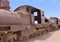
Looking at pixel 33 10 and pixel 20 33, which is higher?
pixel 33 10

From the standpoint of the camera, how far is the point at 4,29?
5.75 m

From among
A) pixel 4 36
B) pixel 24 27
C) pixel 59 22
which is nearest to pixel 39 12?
pixel 24 27

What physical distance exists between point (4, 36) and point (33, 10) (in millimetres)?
5589

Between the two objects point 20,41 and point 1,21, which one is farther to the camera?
point 20,41

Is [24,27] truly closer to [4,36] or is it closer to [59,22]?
[4,36]

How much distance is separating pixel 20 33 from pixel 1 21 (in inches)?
71.8

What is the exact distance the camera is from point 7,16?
19.9ft

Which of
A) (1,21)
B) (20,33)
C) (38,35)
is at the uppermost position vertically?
(1,21)

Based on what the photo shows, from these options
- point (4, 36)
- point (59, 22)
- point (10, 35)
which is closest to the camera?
point (4, 36)

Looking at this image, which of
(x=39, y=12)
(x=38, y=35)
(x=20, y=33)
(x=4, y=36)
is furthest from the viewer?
(x=38, y=35)

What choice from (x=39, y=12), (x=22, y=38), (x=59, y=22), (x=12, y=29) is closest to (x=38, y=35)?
(x=39, y=12)

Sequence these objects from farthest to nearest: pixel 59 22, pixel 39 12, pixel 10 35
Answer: pixel 59 22 → pixel 39 12 → pixel 10 35

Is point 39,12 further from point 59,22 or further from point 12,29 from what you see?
point 59,22

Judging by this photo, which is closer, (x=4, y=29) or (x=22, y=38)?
(x=4, y=29)
